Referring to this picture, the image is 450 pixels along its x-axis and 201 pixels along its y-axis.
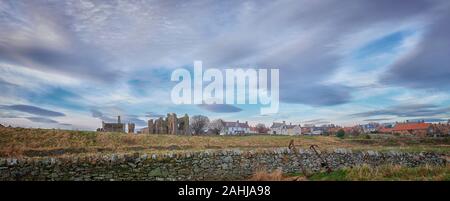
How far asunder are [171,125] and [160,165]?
11435 mm

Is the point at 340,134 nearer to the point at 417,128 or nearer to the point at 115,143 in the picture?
the point at 417,128

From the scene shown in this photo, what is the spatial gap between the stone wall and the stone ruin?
10.4 meters

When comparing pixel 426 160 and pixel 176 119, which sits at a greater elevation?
pixel 176 119

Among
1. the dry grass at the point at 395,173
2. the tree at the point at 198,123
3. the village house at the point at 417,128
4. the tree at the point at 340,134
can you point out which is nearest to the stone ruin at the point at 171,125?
the tree at the point at 198,123

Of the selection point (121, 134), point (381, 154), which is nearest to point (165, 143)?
point (121, 134)

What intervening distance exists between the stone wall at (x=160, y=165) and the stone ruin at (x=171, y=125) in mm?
10383

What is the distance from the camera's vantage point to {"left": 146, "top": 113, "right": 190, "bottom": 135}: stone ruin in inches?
845

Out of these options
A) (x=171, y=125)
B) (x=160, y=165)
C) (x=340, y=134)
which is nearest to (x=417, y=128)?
(x=340, y=134)

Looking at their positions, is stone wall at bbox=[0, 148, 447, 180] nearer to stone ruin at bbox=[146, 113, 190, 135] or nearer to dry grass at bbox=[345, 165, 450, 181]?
dry grass at bbox=[345, 165, 450, 181]
